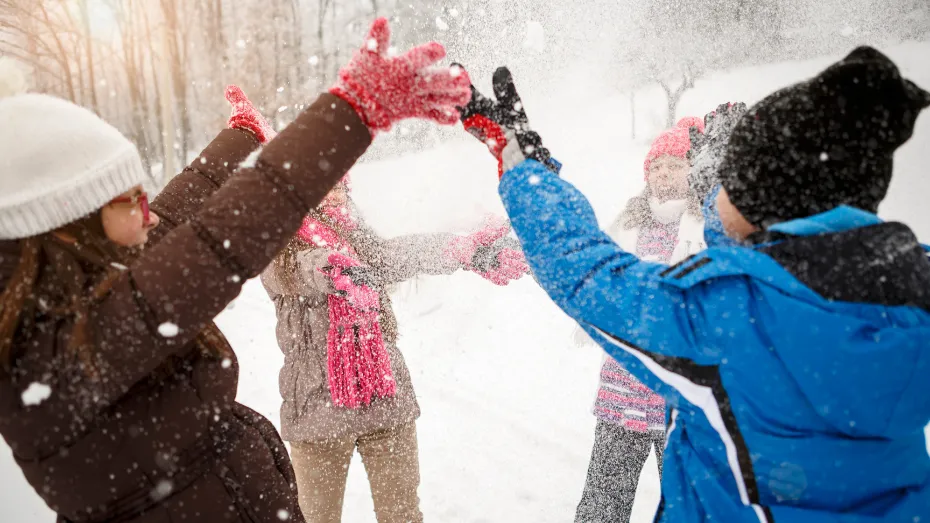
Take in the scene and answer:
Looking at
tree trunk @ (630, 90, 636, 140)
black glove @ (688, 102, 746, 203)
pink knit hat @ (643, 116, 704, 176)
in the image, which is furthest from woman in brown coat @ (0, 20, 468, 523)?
tree trunk @ (630, 90, 636, 140)

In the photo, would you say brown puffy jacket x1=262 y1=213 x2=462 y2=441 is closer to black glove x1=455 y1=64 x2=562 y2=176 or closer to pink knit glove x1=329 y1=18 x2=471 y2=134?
black glove x1=455 y1=64 x2=562 y2=176

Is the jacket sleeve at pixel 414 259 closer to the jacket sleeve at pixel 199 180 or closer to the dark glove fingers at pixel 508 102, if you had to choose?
the jacket sleeve at pixel 199 180

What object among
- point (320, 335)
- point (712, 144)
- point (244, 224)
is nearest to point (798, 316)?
point (244, 224)

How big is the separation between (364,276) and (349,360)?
1.15 feet

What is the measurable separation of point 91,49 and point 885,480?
31.0 ft

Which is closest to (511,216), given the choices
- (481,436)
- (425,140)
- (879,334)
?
(879,334)

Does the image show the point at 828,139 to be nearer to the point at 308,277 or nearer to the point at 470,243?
the point at 470,243

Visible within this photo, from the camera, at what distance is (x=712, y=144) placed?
1731mm

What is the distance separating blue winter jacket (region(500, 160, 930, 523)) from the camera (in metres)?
0.70

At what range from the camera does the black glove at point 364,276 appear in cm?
161

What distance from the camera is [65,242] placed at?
754 mm

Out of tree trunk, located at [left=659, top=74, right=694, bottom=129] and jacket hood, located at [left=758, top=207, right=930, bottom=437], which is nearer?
jacket hood, located at [left=758, top=207, right=930, bottom=437]

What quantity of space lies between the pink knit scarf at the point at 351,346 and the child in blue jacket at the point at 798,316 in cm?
107

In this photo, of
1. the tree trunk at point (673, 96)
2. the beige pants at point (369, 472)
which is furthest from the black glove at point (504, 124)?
the tree trunk at point (673, 96)
